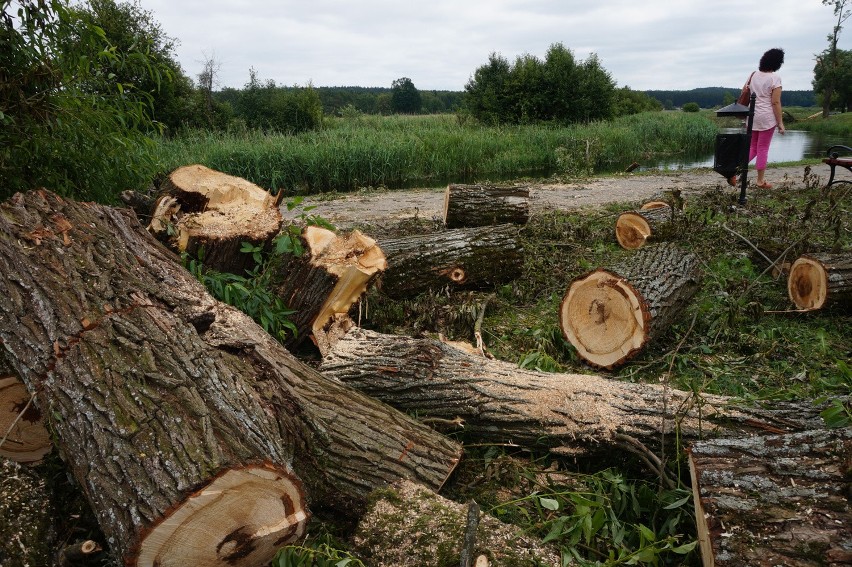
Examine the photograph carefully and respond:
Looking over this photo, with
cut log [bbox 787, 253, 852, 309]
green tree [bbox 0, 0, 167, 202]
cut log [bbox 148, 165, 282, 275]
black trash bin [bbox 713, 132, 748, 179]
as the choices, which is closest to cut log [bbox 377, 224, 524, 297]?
cut log [bbox 148, 165, 282, 275]

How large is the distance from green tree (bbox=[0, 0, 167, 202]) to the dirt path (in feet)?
10.3

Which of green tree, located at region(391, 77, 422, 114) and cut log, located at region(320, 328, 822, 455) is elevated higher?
green tree, located at region(391, 77, 422, 114)

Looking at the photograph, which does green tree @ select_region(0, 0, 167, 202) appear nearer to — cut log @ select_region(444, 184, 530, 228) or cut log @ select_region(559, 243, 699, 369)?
cut log @ select_region(444, 184, 530, 228)

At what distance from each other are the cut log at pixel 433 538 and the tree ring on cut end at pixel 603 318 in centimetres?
193

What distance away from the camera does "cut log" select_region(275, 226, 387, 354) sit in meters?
3.89

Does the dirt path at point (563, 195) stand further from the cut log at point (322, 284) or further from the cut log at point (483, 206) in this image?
the cut log at point (322, 284)

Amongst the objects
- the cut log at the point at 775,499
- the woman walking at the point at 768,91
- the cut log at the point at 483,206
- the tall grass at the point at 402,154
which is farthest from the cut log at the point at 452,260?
the tall grass at the point at 402,154

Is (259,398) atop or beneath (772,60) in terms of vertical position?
beneath

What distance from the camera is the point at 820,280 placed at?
4.38 meters

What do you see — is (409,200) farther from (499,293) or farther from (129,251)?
(129,251)

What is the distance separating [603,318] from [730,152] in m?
5.02

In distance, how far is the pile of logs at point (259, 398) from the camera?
78.1 inches

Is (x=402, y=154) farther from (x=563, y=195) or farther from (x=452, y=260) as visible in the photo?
(x=452, y=260)

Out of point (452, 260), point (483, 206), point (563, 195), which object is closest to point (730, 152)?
point (563, 195)
